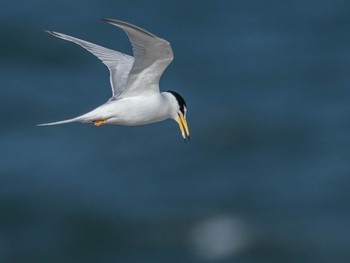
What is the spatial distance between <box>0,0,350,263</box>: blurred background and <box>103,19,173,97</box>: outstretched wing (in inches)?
291

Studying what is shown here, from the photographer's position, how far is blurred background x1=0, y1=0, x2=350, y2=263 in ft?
75.5

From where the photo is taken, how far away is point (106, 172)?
23.4m

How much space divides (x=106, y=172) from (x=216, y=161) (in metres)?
1.89

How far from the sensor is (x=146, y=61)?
15.2m

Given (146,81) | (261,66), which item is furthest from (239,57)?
(146,81)

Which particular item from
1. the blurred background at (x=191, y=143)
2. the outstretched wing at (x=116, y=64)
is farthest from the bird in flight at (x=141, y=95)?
the blurred background at (x=191, y=143)

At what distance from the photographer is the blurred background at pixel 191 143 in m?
23.0

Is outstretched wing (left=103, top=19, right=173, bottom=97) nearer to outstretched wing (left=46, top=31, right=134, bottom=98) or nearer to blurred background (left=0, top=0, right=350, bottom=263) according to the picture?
outstretched wing (left=46, top=31, right=134, bottom=98)

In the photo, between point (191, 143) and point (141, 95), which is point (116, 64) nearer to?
point (141, 95)

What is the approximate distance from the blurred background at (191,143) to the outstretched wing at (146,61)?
7397 mm

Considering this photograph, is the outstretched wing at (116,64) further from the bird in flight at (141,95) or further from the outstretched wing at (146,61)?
the outstretched wing at (146,61)

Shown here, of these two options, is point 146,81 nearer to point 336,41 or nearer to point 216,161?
point 216,161

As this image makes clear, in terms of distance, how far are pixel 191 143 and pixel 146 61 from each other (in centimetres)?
909

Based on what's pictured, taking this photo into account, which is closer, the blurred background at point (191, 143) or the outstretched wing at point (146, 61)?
the outstretched wing at point (146, 61)
